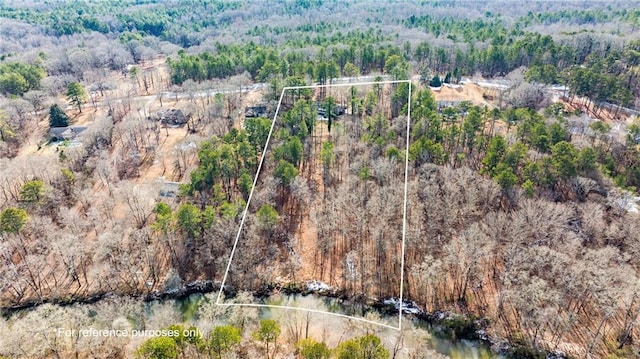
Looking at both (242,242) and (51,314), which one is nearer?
(51,314)

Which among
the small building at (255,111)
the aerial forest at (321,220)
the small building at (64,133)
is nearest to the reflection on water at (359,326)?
the aerial forest at (321,220)

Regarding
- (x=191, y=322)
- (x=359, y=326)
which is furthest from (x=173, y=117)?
(x=359, y=326)

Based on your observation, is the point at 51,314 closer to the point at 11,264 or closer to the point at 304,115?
the point at 11,264

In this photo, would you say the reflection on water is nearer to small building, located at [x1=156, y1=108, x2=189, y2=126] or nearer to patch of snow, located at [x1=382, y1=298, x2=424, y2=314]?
patch of snow, located at [x1=382, y1=298, x2=424, y2=314]

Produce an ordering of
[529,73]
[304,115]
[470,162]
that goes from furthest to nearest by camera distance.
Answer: [529,73] → [304,115] → [470,162]

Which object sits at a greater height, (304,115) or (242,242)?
(304,115)

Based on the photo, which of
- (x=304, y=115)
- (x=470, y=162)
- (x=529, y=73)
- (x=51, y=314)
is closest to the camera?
(x=51, y=314)

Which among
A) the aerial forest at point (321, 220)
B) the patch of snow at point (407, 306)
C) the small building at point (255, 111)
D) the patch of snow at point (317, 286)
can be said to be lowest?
the patch of snow at point (407, 306)

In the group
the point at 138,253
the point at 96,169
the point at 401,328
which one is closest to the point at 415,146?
the point at 401,328

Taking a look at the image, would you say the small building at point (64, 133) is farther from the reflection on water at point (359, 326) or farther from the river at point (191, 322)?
the reflection on water at point (359, 326)
